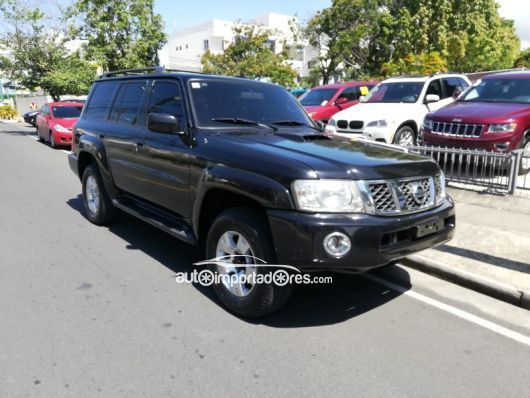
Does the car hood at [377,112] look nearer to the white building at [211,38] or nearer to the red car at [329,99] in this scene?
the red car at [329,99]

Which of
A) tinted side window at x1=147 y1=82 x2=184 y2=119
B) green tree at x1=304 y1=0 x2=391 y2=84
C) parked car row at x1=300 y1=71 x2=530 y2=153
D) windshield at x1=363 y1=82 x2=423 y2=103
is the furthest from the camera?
green tree at x1=304 y1=0 x2=391 y2=84

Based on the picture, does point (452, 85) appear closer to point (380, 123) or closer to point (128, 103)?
point (380, 123)

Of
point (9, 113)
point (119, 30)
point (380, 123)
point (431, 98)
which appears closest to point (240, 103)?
point (380, 123)

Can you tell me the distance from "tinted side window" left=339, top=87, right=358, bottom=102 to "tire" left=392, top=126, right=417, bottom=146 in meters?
4.16

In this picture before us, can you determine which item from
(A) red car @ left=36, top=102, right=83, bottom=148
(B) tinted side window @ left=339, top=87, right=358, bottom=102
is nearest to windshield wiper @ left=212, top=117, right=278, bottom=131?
(B) tinted side window @ left=339, top=87, right=358, bottom=102

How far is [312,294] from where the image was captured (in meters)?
4.17

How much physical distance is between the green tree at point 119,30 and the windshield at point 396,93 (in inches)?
549

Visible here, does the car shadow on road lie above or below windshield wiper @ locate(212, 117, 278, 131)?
below

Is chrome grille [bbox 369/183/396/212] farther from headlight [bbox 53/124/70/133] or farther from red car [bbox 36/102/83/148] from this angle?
headlight [bbox 53/124/70/133]

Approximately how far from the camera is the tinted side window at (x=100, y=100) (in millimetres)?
5856

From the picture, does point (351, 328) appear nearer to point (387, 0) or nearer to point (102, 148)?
point (102, 148)

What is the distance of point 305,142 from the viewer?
13.2ft

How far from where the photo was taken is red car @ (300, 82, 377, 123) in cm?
1326

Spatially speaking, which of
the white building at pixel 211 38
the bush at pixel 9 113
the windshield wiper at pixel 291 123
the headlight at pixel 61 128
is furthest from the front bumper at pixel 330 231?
the white building at pixel 211 38
